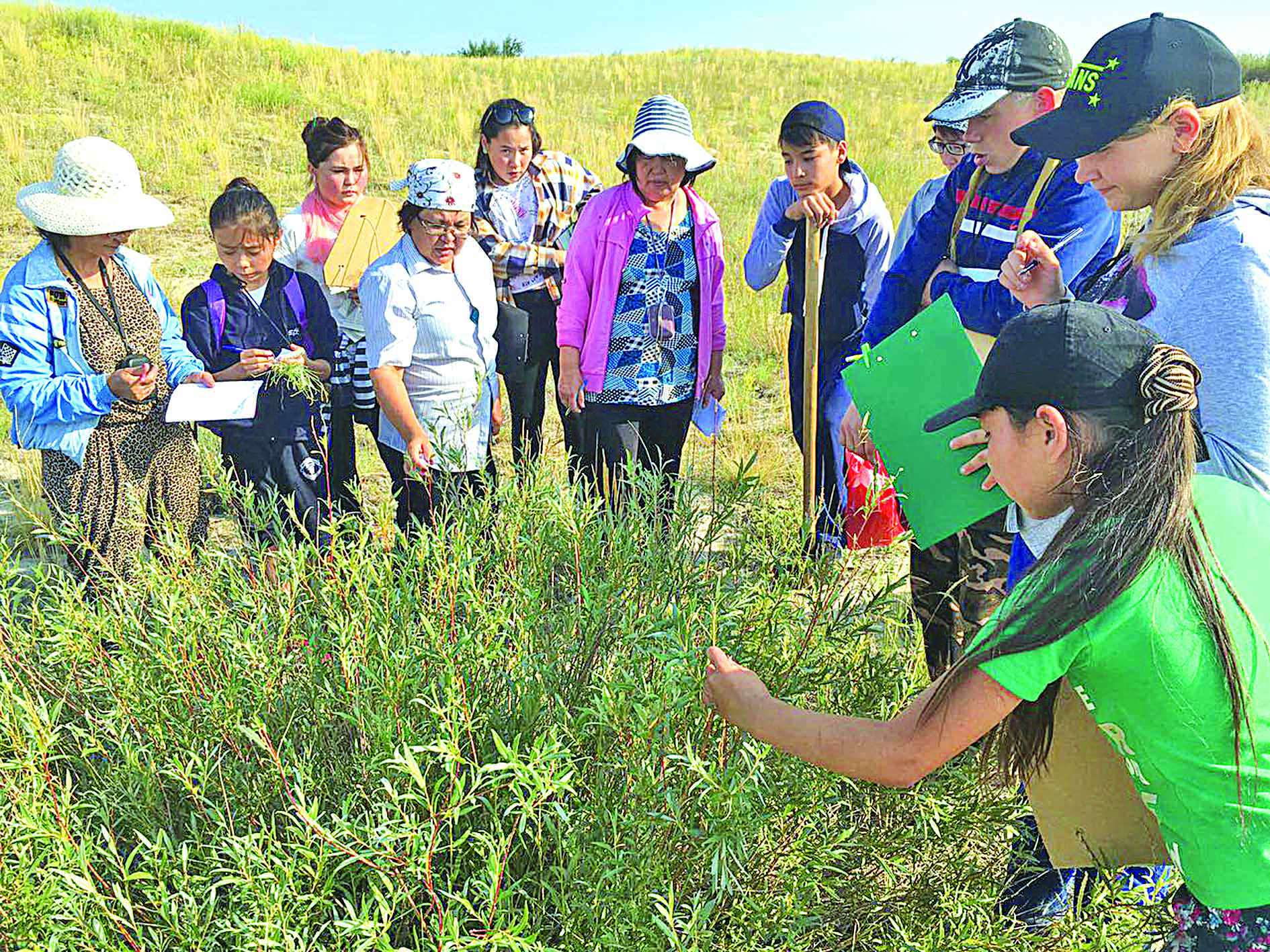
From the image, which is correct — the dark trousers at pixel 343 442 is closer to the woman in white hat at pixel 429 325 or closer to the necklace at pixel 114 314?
the woman in white hat at pixel 429 325

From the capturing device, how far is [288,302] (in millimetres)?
3639

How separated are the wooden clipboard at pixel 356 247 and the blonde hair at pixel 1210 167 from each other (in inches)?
110

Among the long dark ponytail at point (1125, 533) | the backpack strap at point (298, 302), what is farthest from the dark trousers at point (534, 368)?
the long dark ponytail at point (1125, 533)

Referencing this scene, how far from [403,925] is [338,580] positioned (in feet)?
2.16

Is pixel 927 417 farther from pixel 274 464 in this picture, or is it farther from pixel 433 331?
pixel 274 464

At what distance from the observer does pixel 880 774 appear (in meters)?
1.42

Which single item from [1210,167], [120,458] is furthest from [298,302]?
[1210,167]

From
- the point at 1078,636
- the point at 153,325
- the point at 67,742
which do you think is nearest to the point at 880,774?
the point at 1078,636

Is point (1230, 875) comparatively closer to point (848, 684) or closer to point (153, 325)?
point (848, 684)

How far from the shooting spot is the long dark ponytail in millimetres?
1350

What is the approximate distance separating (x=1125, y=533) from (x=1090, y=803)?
0.53 m

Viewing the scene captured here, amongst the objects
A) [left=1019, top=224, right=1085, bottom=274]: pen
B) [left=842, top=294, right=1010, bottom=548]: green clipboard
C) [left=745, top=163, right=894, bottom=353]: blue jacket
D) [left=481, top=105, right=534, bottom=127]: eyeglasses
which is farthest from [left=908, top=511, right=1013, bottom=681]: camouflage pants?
[left=481, top=105, right=534, bottom=127]: eyeglasses

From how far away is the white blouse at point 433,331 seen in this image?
130 inches

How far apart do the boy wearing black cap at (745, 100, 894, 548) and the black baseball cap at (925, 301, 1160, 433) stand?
2.14 meters
